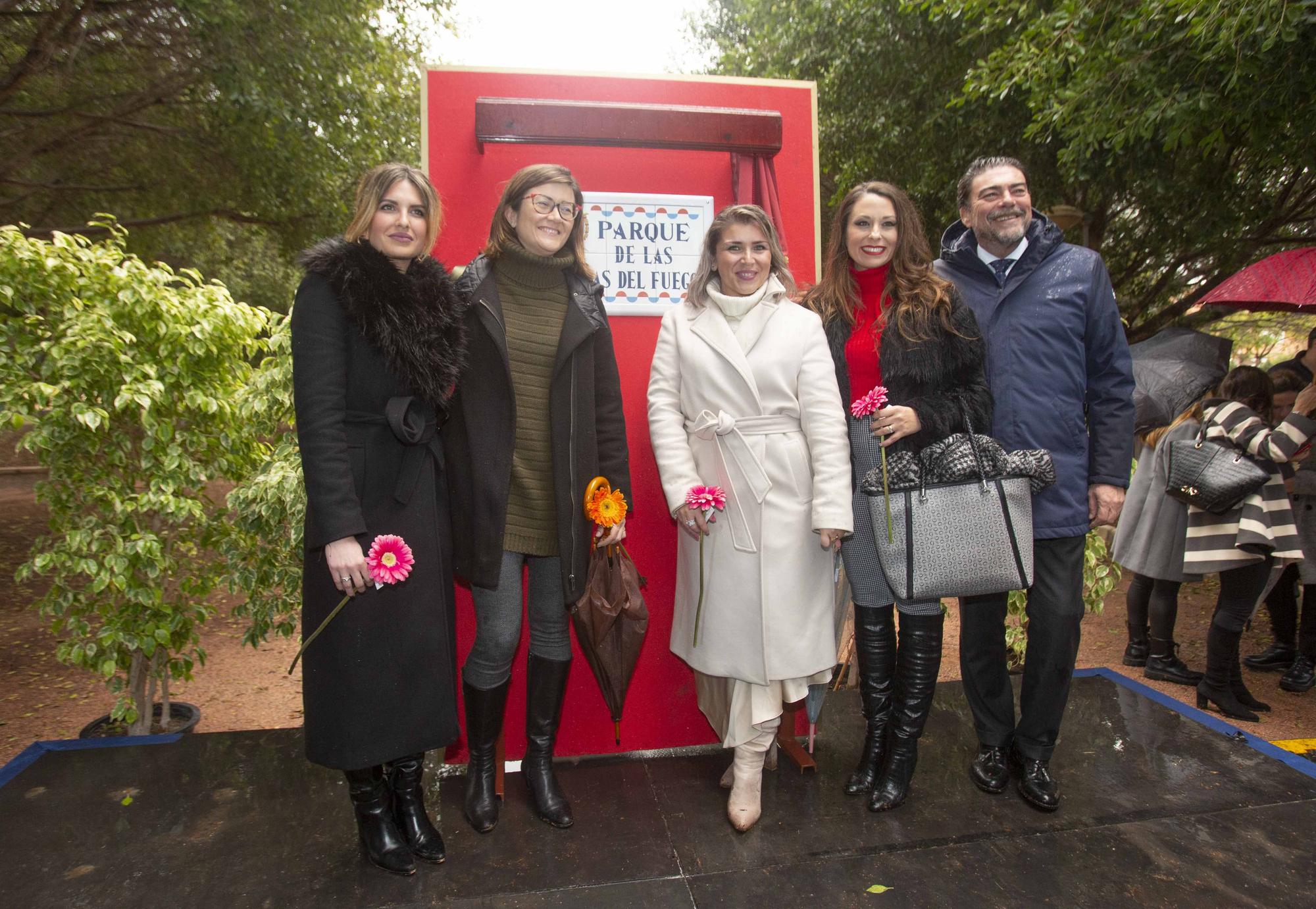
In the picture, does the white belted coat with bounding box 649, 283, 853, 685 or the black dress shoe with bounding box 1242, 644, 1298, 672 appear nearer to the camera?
the white belted coat with bounding box 649, 283, 853, 685

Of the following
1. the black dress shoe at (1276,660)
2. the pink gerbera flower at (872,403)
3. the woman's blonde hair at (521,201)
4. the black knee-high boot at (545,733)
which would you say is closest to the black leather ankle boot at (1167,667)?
the black dress shoe at (1276,660)

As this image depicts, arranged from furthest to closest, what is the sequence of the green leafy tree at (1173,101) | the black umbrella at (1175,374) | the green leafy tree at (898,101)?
1. the green leafy tree at (898,101)
2. the black umbrella at (1175,374)
3. the green leafy tree at (1173,101)

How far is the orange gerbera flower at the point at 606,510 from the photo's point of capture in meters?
2.53

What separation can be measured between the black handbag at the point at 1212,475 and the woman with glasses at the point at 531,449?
2.84 m

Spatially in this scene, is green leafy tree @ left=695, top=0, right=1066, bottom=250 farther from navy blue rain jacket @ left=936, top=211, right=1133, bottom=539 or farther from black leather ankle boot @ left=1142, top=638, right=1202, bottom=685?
navy blue rain jacket @ left=936, top=211, right=1133, bottom=539

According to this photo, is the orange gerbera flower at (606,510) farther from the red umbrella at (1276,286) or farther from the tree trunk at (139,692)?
the red umbrella at (1276,286)

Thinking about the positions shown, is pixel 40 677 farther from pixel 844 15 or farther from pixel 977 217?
pixel 844 15

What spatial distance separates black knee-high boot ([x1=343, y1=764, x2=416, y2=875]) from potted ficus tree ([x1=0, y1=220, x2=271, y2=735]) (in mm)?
1644

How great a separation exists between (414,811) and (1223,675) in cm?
365

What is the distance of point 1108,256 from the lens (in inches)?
372

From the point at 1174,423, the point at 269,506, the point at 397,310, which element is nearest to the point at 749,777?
the point at 397,310

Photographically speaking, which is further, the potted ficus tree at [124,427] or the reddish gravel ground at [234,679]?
the reddish gravel ground at [234,679]

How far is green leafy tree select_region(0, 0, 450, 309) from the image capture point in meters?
6.60

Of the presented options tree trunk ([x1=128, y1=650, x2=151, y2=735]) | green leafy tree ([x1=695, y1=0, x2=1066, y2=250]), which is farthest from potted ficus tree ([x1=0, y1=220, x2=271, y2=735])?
green leafy tree ([x1=695, y1=0, x2=1066, y2=250])
